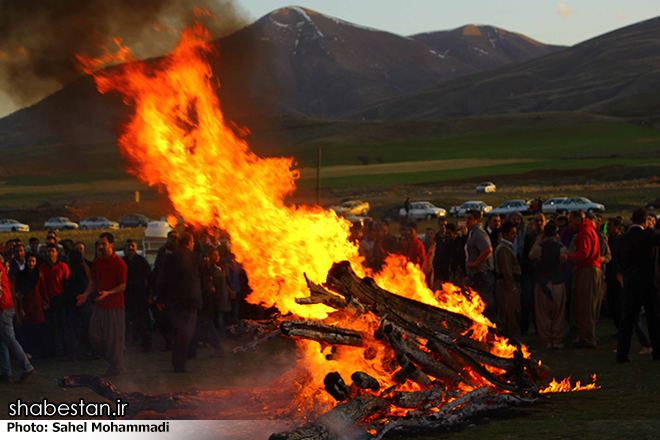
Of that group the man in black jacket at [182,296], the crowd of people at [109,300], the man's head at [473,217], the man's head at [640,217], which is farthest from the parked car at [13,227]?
the man's head at [640,217]

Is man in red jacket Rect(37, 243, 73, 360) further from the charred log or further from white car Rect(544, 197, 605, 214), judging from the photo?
white car Rect(544, 197, 605, 214)

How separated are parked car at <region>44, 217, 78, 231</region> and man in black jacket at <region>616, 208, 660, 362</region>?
42.0 m

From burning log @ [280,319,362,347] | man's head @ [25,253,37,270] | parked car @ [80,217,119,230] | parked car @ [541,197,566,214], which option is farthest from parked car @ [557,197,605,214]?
burning log @ [280,319,362,347]

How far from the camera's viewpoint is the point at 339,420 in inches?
232

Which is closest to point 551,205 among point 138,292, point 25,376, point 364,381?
point 138,292

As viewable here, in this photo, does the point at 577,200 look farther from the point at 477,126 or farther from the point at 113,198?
the point at 477,126

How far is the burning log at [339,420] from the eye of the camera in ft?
18.5

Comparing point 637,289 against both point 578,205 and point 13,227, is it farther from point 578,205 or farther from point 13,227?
point 13,227

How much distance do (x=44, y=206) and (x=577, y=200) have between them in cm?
4106

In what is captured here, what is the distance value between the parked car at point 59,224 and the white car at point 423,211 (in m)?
22.6

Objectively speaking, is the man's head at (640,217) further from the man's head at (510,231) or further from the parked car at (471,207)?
the parked car at (471,207)

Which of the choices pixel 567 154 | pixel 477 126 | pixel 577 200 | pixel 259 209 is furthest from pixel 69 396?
pixel 477 126

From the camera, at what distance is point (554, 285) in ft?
34.2

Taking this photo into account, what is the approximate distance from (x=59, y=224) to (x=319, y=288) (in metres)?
42.6
